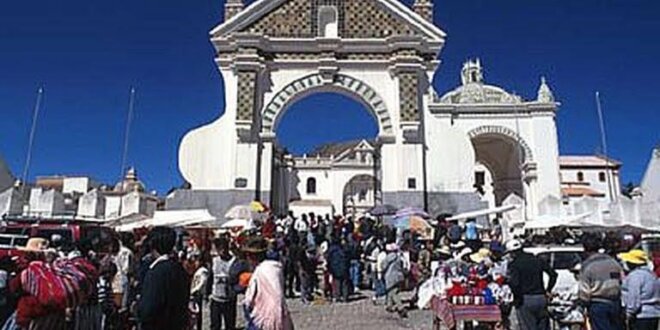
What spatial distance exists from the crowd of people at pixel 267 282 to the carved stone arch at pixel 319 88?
6374mm

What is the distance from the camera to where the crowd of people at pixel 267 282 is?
464 cm

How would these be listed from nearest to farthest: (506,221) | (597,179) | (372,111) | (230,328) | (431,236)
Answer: (230,328) → (431,236) → (372,111) → (506,221) → (597,179)

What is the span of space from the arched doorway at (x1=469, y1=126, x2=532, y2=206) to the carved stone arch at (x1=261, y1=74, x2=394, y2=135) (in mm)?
12056

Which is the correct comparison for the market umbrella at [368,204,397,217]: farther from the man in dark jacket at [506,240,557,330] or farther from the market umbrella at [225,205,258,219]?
the man in dark jacket at [506,240,557,330]

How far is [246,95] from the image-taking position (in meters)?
20.8

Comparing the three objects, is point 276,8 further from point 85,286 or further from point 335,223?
point 85,286

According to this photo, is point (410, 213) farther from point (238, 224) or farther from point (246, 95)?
point (246, 95)

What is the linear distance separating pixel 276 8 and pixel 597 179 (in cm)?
4376

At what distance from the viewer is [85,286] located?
16.9ft

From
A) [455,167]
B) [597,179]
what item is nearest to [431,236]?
→ [455,167]

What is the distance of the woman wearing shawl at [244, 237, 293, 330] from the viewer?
459 cm

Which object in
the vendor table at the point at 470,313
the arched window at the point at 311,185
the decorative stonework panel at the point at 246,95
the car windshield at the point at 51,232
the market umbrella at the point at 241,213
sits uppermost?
the arched window at the point at 311,185

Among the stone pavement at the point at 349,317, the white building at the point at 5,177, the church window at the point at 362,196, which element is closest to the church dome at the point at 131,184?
the white building at the point at 5,177

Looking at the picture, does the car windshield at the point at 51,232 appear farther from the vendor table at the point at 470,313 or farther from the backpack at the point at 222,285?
the vendor table at the point at 470,313
